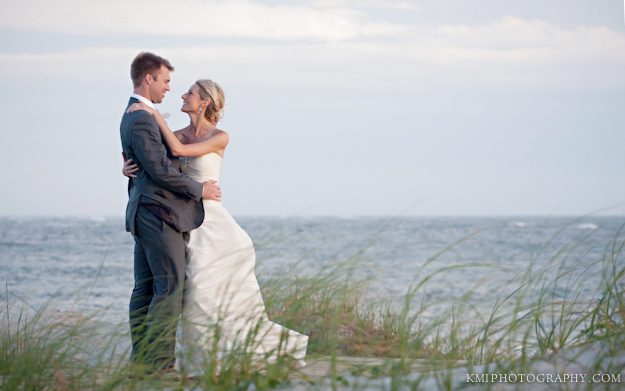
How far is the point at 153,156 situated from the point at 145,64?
606mm

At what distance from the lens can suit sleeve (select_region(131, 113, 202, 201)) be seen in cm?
480

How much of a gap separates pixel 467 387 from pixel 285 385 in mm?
785

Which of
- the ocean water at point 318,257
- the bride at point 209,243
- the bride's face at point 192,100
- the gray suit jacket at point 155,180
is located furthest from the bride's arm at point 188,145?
the ocean water at point 318,257

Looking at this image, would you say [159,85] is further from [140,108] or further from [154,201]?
[154,201]

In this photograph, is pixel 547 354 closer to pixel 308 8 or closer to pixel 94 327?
pixel 94 327

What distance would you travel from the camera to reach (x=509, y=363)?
356cm

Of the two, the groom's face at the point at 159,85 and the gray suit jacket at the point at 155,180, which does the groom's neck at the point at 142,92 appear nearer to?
the groom's face at the point at 159,85

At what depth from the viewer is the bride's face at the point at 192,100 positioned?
5.20 metres

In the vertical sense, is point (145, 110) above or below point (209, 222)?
above

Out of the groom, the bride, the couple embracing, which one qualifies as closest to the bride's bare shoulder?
the bride

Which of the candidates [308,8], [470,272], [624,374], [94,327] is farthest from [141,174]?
Result: [308,8]

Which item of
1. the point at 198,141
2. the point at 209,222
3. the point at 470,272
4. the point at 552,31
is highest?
the point at 552,31

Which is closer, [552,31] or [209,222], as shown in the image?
[209,222]

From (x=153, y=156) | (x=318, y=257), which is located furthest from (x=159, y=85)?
(x=318, y=257)
